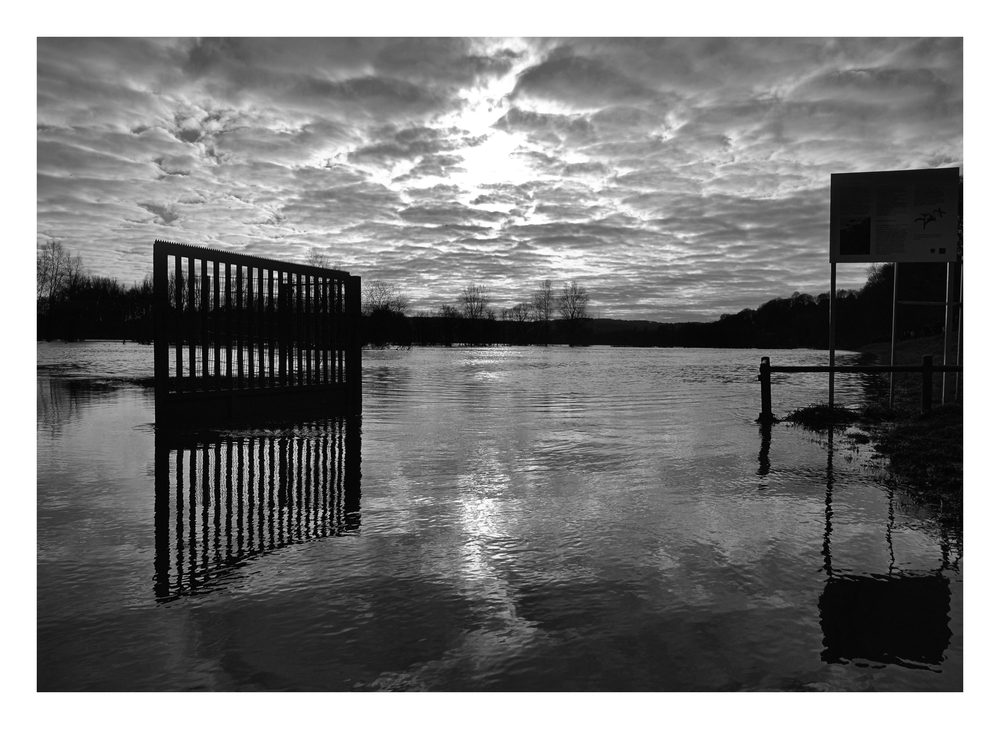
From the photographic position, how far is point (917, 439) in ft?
31.6

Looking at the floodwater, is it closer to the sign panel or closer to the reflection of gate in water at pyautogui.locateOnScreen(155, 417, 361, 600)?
the reflection of gate in water at pyautogui.locateOnScreen(155, 417, 361, 600)

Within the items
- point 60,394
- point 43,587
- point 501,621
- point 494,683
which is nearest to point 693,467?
point 501,621

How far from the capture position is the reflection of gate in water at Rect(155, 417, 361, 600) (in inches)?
186

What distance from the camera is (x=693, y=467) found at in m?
7.87

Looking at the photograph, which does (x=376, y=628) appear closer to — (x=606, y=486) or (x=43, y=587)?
(x=43, y=587)

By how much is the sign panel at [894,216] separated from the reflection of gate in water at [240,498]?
389 inches

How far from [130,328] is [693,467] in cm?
7676

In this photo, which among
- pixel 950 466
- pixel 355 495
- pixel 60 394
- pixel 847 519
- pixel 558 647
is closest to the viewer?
pixel 558 647

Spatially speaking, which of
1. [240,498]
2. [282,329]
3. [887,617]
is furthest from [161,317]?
[887,617]

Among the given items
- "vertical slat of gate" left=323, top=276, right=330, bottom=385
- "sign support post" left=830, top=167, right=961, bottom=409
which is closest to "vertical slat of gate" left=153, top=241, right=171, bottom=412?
"vertical slat of gate" left=323, top=276, right=330, bottom=385

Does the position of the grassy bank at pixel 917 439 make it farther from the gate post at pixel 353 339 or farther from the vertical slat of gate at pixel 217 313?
the vertical slat of gate at pixel 217 313

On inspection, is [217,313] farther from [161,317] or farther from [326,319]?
[326,319]

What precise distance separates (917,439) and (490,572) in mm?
7929

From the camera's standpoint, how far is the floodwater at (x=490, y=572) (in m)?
3.19
